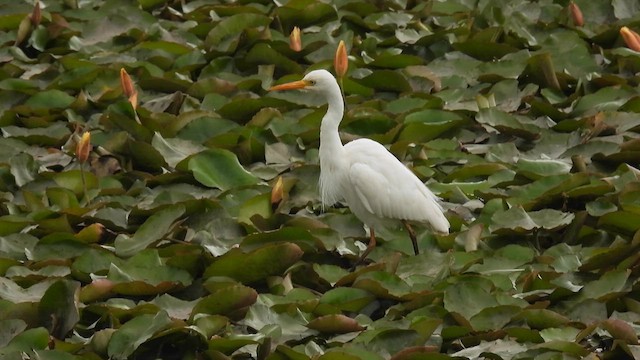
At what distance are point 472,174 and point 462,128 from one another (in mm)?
591

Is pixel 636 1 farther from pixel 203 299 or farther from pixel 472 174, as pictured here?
pixel 203 299

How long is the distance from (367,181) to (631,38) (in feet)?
7.51

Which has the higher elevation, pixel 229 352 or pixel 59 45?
pixel 229 352

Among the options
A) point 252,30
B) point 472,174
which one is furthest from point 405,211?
point 252,30

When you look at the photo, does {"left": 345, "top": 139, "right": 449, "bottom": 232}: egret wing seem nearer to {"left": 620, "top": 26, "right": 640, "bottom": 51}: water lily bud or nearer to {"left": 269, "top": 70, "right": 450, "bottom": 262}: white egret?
{"left": 269, "top": 70, "right": 450, "bottom": 262}: white egret

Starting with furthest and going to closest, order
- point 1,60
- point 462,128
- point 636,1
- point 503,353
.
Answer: point 636,1 < point 1,60 < point 462,128 < point 503,353

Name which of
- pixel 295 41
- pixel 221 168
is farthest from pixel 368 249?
pixel 295 41

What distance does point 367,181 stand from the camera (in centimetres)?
710

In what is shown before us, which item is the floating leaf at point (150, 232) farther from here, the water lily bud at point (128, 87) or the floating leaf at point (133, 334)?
the water lily bud at point (128, 87)

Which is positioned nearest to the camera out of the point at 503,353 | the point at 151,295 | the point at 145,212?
the point at 503,353

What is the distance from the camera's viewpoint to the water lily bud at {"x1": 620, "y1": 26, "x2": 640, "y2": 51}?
867 cm

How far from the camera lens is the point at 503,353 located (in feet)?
18.8

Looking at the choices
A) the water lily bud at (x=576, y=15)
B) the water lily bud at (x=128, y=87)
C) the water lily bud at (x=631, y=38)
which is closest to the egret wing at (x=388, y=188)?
the water lily bud at (x=128, y=87)

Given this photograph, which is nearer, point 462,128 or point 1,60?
point 462,128
